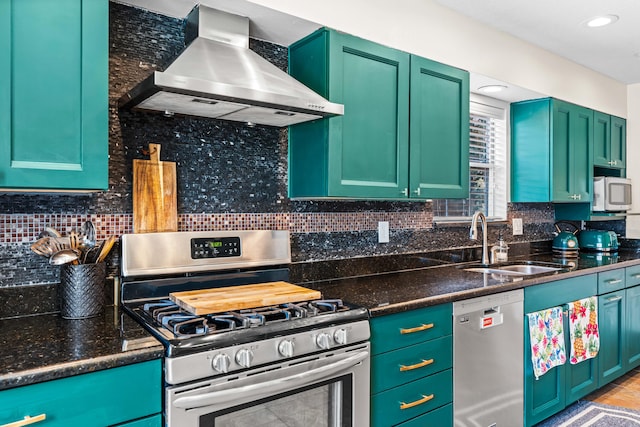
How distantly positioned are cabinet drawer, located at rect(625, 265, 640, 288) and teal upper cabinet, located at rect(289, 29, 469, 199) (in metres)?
1.67

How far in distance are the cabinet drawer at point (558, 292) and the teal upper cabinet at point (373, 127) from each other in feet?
2.27

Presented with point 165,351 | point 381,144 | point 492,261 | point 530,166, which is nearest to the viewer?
point 165,351

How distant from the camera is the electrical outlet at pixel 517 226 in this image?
11.7 feet

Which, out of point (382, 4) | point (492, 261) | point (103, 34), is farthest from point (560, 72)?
point (103, 34)

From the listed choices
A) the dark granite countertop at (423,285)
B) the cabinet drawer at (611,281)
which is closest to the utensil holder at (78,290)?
the dark granite countertop at (423,285)

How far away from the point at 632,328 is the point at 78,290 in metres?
3.59

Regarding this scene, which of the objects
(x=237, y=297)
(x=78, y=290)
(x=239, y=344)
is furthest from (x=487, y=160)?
(x=78, y=290)

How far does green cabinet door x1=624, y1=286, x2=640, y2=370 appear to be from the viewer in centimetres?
327

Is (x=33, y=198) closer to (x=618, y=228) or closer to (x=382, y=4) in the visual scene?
(x=382, y=4)

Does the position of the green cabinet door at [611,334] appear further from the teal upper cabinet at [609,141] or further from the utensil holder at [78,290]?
the utensil holder at [78,290]

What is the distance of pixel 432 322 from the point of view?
1987 mm

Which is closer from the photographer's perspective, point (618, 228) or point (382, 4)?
point (382, 4)

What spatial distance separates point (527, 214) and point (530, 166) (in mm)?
463

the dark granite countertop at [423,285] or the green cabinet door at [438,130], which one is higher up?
the green cabinet door at [438,130]
